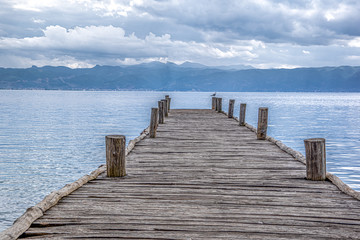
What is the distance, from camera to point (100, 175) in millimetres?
6820

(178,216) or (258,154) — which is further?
(258,154)

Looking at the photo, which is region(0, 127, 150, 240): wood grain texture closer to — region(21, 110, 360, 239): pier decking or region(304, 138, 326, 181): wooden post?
region(21, 110, 360, 239): pier decking

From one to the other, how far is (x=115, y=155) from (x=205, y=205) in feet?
7.27

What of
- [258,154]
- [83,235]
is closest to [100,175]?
[83,235]

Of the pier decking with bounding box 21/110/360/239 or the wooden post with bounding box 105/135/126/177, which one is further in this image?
the wooden post with bounding box 105/135/126/177

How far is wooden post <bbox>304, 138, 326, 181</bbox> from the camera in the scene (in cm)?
636

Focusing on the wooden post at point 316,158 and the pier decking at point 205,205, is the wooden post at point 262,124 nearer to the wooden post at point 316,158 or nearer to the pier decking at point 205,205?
the pier decking at point 205,205

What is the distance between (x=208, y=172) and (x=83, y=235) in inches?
140

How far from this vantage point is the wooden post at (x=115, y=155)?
6484 mm

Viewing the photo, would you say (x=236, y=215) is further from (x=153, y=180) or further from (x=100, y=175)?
(x=100, y=175)

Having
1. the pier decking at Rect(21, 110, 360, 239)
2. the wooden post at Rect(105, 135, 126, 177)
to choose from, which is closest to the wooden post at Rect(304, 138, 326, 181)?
the pier decking at Rect(21, 110, 360, 239)

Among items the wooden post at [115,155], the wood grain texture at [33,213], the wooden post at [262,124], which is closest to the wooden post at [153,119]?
the wooden post at [262,124]

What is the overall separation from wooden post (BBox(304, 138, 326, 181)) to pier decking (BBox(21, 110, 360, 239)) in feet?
0.62

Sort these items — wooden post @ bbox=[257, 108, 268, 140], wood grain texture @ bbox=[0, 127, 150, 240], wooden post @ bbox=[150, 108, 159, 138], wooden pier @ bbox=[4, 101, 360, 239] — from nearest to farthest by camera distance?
wood grain texture @ bbox=[0, 127, 150, 240] < wooden pier @ bbox=[4, 101, 360, 239] < wooden post @ bbox=[257, 108, 268, 140] < wooden post @ bbox=[150, 108, 159, 138]
